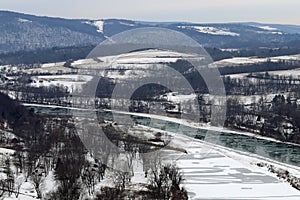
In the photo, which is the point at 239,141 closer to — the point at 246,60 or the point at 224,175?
the point at 224,175

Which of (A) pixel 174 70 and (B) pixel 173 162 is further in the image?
(A) pixel 174 70

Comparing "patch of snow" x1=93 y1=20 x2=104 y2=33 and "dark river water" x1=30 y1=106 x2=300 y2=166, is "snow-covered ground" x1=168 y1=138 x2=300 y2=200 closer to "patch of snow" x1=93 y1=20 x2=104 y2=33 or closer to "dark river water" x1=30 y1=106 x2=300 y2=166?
"dark river water" x1=30 y1=106 x2=300 y2=166

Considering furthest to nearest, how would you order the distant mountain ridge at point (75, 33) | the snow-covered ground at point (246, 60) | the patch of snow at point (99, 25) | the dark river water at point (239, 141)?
the patch of snow at point (99, 25), the distant mountain ridge at point (75, 33), the snow-covered ground at point (246, 60), the dark river water at point (239, 141)

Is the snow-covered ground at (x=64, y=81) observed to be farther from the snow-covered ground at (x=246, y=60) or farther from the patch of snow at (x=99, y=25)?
the patch of snow at (x=99, y=25)

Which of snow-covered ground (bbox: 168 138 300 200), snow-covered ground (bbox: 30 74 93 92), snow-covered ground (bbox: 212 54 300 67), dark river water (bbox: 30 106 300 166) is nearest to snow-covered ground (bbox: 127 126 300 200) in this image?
snow-covered ground (bbox: 168 138 300 200)

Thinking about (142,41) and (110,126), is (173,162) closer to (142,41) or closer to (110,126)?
(110,126)

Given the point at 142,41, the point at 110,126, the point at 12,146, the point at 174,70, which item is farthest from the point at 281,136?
the point at 142,41

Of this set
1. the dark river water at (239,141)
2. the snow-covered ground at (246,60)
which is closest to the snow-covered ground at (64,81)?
the dark river water at (239,141)
